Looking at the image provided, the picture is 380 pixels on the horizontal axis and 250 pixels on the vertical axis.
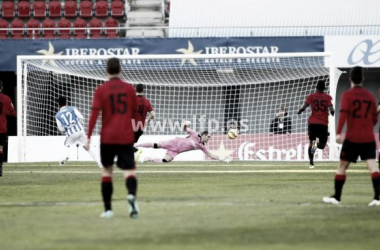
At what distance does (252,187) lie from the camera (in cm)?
1750

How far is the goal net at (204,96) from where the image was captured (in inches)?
1296

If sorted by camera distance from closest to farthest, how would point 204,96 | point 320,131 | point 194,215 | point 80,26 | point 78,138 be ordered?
point 194,215 → point 320,131 → point 78,138 → point 204,96 → point 80,26

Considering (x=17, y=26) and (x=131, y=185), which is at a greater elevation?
(x=17, y=26)

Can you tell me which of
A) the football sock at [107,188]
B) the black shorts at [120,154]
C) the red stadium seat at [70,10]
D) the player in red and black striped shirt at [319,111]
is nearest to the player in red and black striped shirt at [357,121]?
the black shorts at [120,154]

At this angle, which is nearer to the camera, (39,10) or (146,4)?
(146,4)

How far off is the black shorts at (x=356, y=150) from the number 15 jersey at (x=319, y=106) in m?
11.1

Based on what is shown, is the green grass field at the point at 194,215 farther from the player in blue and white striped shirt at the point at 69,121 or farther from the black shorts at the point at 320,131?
the player in blue and white striped shirt at the point at 69,121

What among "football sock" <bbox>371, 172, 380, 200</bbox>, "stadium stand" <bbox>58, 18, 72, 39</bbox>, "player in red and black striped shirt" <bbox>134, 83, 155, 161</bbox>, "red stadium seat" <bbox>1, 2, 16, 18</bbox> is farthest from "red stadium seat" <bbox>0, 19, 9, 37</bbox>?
"football sock" <bbox>371, 172, 380, 200</bbox>

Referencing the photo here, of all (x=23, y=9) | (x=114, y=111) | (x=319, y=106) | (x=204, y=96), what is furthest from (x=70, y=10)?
(x=114, y=111)

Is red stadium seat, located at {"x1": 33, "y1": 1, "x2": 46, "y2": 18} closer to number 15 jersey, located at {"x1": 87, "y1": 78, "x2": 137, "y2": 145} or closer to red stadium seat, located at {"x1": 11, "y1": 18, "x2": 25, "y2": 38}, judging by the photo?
red stadium seat, located at {"x1": 11, "y1": 18, "x2": 25, "y2": 38}

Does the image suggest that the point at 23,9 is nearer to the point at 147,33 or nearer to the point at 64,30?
the point at 64,30
